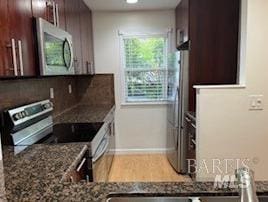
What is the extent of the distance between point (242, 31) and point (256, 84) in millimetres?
555

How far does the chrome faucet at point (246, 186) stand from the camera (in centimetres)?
77

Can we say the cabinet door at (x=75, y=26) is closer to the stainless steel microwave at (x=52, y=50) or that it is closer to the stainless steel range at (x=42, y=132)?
the stainless steel microwave at (x=52, y=50)

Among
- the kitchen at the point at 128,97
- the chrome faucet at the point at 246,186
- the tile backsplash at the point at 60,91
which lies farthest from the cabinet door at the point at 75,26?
the chrome faucet at the point at 246,186

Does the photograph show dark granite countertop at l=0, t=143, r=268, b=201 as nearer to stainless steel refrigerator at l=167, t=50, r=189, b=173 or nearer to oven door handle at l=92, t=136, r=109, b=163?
oven door handle at l=92, t=136, r=109, b=163

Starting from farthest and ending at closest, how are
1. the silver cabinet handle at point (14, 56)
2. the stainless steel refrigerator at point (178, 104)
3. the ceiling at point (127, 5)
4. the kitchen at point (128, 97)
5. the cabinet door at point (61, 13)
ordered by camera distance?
the ceiling at point (127, 5) → the stainless steel refrigerator at point (178, 104) → the cabinet door at point (61, 13) → the silver cabinet handle at point (14, 56) → the kitchen at point (128, 97)

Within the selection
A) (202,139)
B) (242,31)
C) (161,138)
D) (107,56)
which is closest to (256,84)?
(242,31)

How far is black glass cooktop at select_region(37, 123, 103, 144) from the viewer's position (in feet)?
6.51

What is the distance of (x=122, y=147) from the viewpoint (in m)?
4.50

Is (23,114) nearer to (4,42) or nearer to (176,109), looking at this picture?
(4,42)

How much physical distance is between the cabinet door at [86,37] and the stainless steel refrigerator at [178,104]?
3.92ft

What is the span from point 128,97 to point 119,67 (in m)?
0.53

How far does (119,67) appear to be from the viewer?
4316mm

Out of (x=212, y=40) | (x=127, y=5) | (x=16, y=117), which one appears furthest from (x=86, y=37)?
(x=16, y=117)

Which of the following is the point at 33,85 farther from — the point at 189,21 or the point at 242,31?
the point at 242,31
